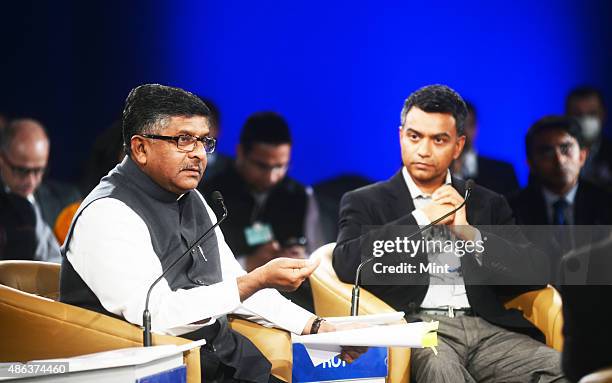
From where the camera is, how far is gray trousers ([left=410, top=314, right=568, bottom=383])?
3.51 m

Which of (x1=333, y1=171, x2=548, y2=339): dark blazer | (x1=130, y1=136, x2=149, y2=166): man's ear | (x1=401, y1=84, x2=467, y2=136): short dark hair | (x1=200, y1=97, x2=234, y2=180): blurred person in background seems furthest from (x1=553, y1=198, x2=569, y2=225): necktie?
(x1=130, y1=136, x2=149, y2=166): man's ear

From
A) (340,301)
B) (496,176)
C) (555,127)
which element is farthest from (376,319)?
(555,127)

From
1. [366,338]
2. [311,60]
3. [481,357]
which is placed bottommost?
[481,357]

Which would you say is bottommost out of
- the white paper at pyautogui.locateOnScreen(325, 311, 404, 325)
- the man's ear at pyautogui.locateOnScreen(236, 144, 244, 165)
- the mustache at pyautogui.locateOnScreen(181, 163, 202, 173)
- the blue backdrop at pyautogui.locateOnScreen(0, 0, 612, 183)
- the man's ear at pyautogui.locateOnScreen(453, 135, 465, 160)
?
the white paper at pyautogui.locateOnScreen(325, 311, 404, 325)

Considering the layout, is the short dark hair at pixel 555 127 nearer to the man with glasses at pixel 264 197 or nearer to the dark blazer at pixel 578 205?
the dark blazer at pixel 578 205

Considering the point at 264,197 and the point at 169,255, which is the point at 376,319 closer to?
the point at 169,255

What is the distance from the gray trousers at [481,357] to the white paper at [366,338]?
1.59ft

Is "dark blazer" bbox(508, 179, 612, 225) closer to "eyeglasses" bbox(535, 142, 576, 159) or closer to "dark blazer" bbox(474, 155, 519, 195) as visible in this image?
"dark blazer" bbox(474, 155, 519, 195)

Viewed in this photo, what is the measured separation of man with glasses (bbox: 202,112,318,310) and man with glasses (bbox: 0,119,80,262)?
0.97 m

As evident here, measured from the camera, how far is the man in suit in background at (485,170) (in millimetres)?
4367

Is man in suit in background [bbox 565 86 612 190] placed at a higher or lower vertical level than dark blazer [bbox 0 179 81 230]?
higher

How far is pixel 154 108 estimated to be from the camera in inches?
126

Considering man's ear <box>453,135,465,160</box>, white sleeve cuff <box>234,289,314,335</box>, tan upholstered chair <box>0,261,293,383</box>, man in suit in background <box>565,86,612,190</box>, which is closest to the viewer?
tan upholstered chair <box>0,261,293,383</box>

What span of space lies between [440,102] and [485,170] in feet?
2.40
